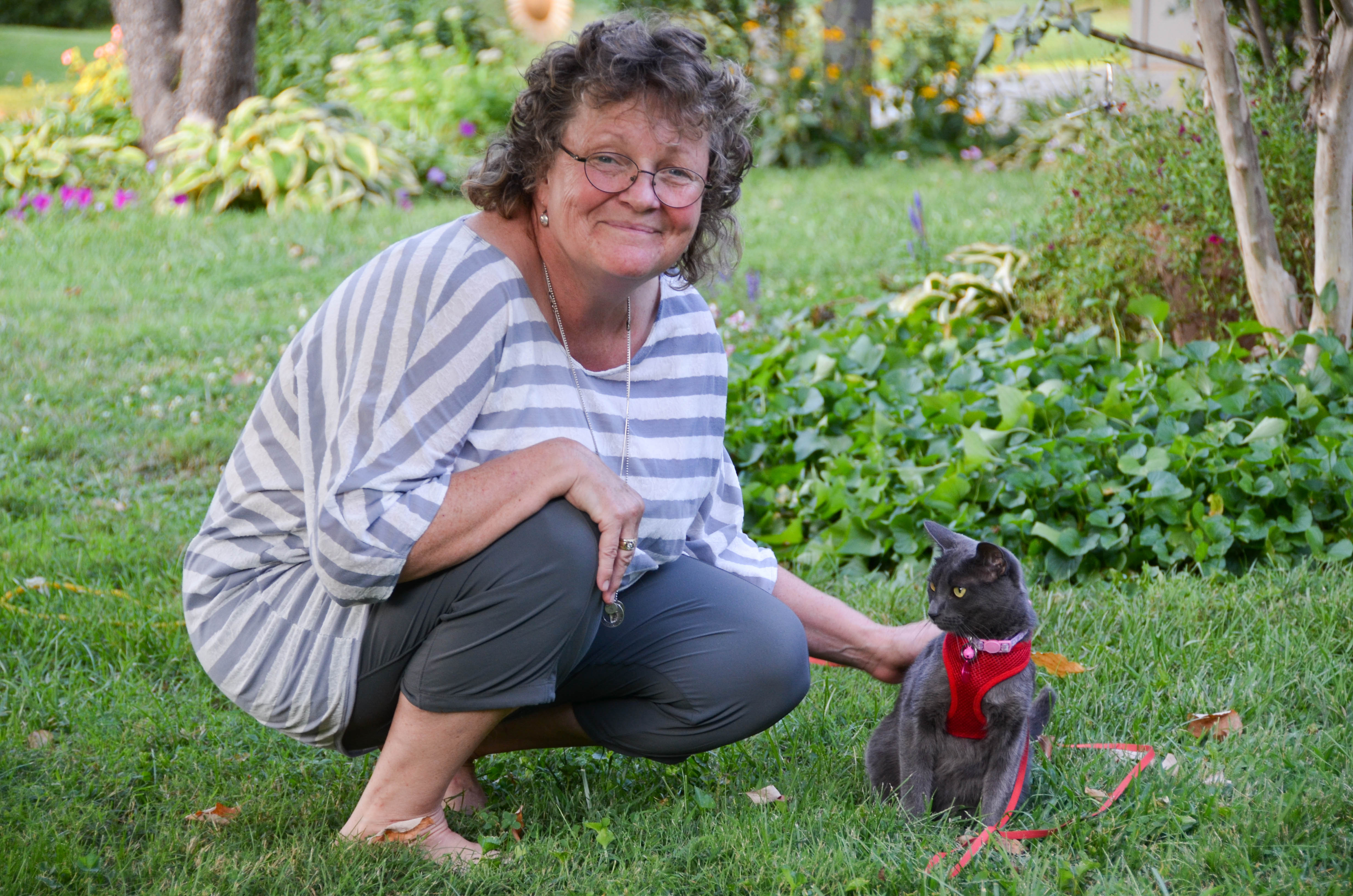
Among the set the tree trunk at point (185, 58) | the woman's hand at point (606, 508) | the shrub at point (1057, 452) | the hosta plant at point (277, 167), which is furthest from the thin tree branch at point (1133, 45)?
the tree trunk at point (185, 58)

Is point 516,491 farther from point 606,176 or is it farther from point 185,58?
point 185,58

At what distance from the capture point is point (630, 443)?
7.83 feet

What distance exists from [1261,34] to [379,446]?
3.82 metres

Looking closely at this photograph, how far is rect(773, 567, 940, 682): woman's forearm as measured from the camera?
263cm

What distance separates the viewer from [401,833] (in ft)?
7.16

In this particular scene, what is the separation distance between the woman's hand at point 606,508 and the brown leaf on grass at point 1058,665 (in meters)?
1.20

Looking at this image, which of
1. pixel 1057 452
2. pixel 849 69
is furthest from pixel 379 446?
pixel 849 69

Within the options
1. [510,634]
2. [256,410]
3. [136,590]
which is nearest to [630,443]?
[510,634]

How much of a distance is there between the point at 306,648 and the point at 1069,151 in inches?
178

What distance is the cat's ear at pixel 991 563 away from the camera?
225 cm

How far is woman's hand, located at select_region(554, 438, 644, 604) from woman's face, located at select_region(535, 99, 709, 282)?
14.1 inches

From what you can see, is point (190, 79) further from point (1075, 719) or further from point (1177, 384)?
point (1075, 719)

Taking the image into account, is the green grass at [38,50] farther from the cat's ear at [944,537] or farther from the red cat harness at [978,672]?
the red cat harness at [978,672]

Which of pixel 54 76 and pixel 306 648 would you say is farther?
pixel 54 76
